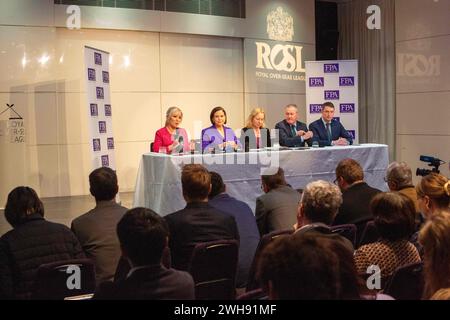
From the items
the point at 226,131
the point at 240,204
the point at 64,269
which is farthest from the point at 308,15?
the point at 64,269

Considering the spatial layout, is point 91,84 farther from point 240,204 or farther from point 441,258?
point 441,258

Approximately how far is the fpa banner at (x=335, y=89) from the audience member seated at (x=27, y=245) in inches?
257

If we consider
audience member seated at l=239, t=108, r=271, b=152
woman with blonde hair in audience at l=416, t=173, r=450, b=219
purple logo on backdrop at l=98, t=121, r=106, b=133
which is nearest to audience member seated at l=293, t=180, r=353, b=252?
woman with blonde hair in audience at l=416, t=173, r=450, b=219

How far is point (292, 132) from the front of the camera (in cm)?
681

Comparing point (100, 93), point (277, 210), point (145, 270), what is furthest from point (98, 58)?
point (145, 270)

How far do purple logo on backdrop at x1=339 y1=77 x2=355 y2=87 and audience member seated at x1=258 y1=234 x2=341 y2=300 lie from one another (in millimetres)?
7651

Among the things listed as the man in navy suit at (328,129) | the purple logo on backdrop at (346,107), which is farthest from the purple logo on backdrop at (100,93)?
the purple logo on backdrop at (346,107)

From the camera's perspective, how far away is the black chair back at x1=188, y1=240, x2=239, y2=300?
9.21 ft

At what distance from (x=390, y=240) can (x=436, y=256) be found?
2.61ft

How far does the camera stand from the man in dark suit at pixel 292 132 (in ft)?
21.1

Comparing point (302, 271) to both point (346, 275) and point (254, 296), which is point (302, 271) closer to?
point (346, 275)

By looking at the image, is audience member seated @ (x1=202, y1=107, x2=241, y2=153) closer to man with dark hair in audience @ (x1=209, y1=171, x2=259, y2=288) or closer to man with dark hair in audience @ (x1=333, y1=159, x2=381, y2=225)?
man with dark hair in audience @ (x1=333, y1=159, x2=381, y2=225)

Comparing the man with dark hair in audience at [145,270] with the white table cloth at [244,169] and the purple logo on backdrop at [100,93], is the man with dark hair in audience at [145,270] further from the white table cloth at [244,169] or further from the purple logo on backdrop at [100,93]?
the purple logo on backdrop at [100,93]
